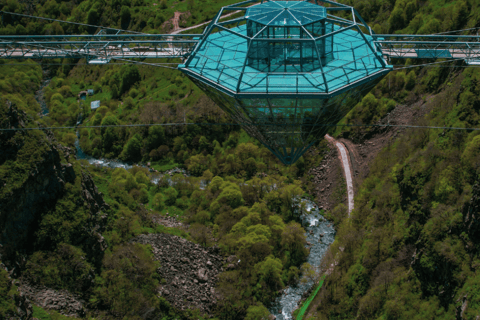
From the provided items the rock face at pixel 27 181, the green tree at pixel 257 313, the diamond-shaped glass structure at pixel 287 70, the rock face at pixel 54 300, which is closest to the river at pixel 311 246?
the green tree at pixel 257 313

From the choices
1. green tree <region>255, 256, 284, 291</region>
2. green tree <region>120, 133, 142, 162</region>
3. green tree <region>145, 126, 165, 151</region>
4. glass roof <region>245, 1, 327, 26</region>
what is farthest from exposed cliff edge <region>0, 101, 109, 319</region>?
green tree <region>145, 126, 165, 151</region>

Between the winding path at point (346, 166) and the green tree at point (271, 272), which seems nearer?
the green tree at point (271, 272)

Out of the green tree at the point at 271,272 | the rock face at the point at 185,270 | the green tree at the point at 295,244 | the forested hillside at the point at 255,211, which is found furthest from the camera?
the green tree at the point at 295,244

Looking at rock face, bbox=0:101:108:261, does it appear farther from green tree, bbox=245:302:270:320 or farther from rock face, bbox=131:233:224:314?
green tree, bbox=245:302:270:320

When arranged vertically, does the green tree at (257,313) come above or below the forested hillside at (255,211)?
below

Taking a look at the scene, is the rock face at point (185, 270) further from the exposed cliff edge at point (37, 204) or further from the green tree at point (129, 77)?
the green tree at point (129, 77)

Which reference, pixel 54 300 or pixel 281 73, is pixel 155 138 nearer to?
pixel 54 300

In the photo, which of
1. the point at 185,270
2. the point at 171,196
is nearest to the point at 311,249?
the point at 185,270
